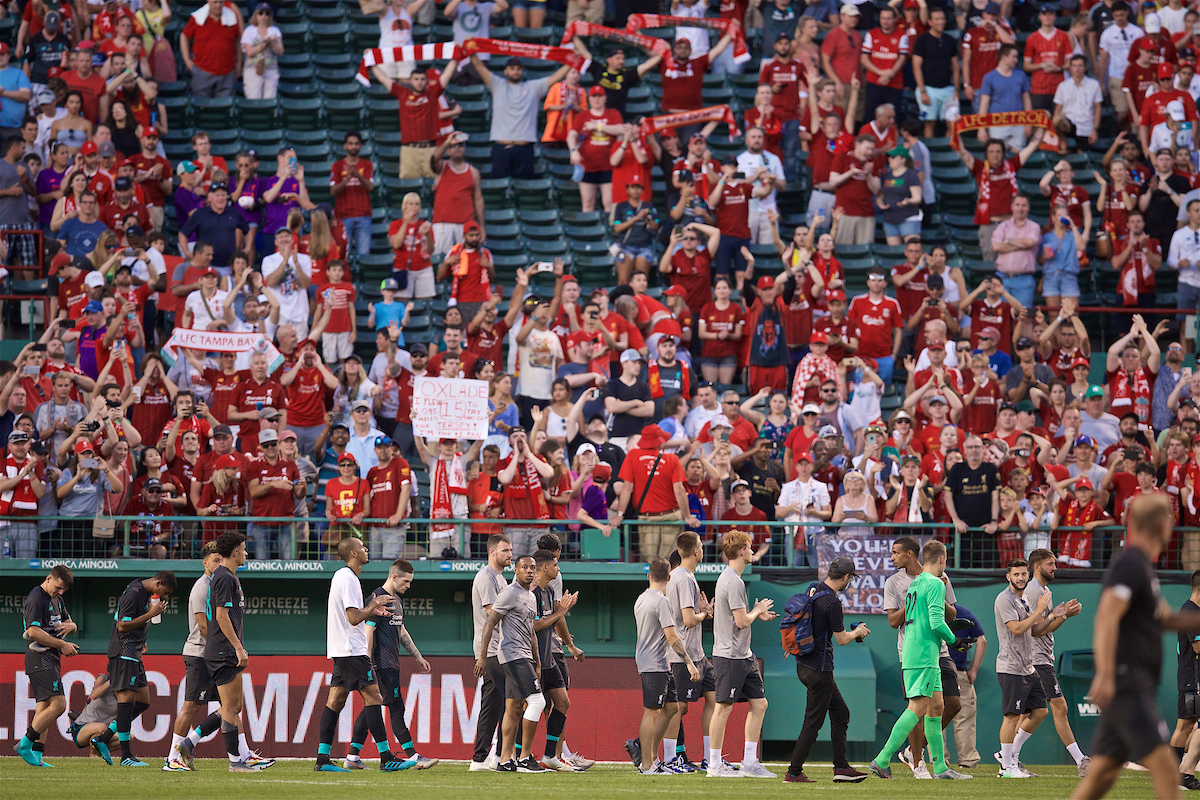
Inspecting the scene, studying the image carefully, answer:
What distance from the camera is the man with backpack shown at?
39.8 feet

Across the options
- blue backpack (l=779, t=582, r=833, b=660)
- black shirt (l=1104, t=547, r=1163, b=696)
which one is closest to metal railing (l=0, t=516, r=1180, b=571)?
blue backpack (l=779, t=582, r=833, b=660)

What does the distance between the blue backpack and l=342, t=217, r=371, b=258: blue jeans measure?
11.8 m

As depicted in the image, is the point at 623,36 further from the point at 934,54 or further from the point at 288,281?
the point at 288,281

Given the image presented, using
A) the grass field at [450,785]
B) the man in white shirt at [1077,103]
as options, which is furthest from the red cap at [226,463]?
the man in white shirt at [1077,103]

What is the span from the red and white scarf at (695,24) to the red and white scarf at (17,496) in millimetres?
13043

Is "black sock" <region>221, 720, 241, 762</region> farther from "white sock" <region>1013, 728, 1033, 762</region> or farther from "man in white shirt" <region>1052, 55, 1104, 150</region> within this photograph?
"man in white shirt" <region>1052, 55, 1104, 150</region>

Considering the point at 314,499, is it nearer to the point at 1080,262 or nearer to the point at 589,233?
A: the point at 589,233

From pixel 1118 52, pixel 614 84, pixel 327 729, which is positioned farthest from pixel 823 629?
pixel 1118 52

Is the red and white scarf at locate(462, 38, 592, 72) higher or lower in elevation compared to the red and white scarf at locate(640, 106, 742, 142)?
higher

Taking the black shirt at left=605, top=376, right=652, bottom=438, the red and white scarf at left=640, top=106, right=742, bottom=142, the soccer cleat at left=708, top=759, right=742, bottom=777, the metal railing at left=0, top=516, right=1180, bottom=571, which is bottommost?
the soccer cleat at left=708, top=759, right=742, bottom=777

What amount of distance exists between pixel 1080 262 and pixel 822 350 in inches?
233

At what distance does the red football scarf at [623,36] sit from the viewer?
79.5ft

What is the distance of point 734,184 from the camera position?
21266 millimetres

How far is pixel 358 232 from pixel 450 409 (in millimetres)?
6567
